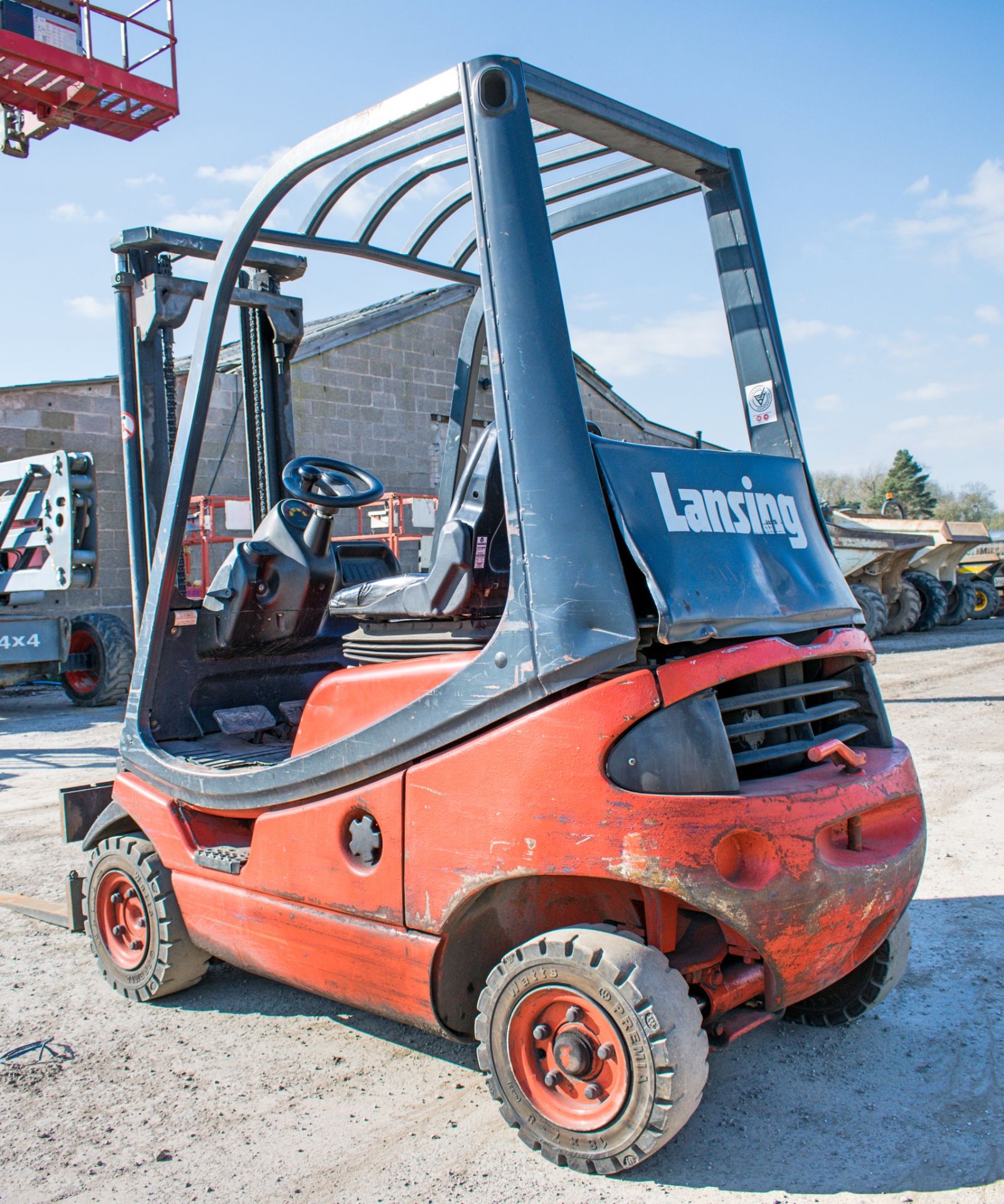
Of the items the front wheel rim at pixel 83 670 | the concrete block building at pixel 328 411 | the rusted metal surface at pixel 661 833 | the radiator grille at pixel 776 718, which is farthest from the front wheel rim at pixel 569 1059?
the concrete block building at pixel 328 411

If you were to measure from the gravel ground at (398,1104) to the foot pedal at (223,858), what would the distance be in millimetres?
536

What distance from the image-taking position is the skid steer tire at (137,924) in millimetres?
3377

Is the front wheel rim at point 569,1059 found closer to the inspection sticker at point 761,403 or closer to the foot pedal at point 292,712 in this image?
the inspection sticker at point 761,403

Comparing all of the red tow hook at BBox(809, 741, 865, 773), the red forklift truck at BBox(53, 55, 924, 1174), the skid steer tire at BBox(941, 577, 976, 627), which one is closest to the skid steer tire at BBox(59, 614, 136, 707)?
the red forklift truck at BBox(53, 55, 924, 1174)

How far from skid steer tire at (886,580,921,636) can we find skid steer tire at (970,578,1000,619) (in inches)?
208

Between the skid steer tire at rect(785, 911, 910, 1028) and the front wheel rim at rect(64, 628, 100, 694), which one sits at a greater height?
the front wheel rim at rect(64, 628, 100, 694)

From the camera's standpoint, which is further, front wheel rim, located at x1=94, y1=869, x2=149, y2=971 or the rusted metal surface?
front wheel rim, located at x1=94, y1=869, x2=149, y2=971

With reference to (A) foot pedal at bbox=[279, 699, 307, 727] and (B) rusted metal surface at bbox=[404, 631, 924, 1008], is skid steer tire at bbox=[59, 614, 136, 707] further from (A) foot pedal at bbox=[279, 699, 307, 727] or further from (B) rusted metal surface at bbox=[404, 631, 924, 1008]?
(B) rusted metal surface at bbox=[404, 631, 924, 1008]

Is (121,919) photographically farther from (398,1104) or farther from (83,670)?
(83,670)

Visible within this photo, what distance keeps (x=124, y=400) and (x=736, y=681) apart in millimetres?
2552

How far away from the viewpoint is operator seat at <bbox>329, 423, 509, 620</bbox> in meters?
2.67

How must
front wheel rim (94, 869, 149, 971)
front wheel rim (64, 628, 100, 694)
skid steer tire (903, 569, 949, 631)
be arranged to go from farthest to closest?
skid steer tire (903, 569, 949, 631) → front wheel rim (64, 628, 100, 694) → front wheel rim (94, 869, 149, 971)

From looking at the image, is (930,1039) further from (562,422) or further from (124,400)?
(124,400)

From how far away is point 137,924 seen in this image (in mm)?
3574
